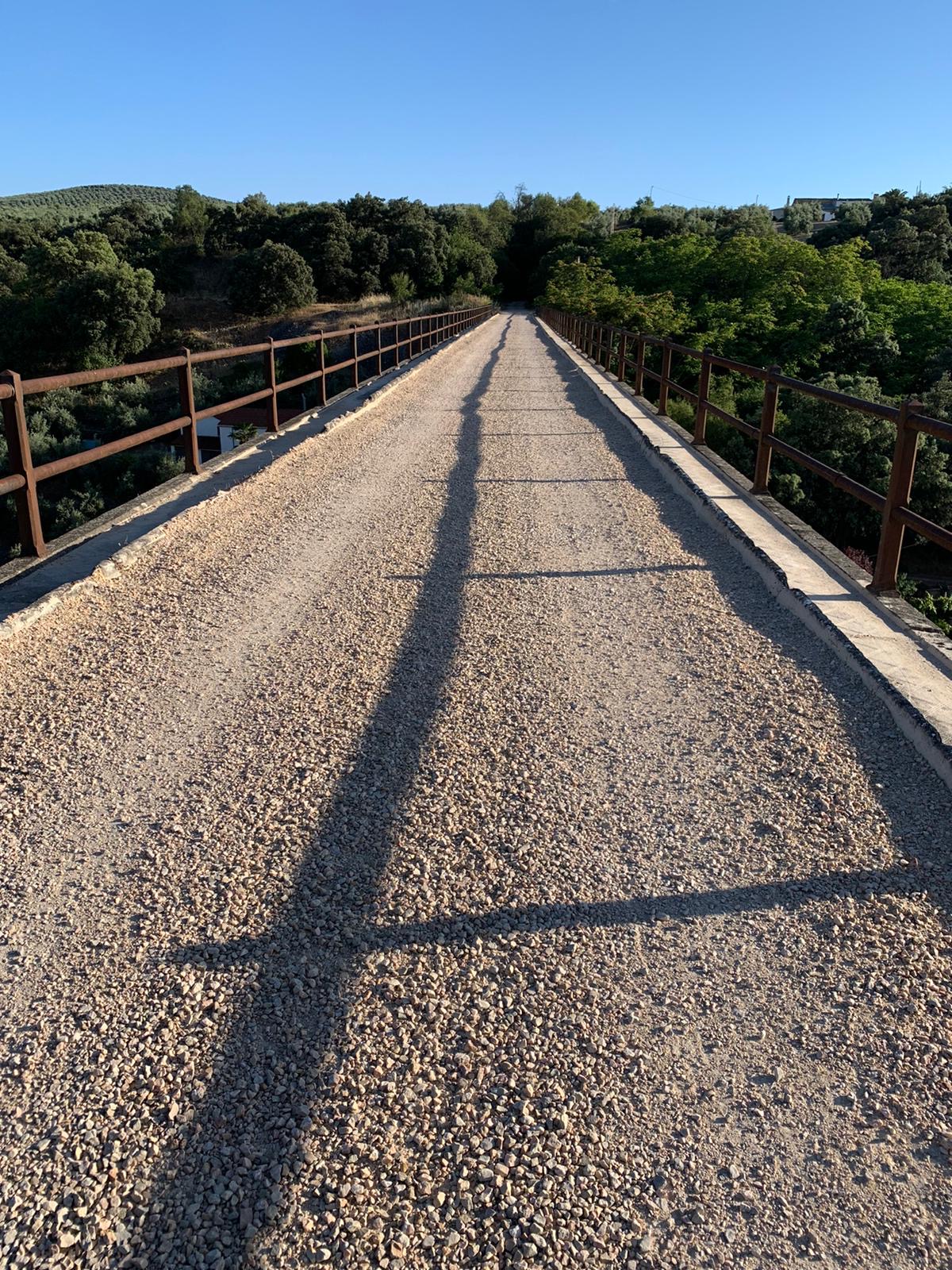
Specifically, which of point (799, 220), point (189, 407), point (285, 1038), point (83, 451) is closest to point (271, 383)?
point (189, 407)

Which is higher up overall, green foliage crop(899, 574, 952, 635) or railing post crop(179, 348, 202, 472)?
railing post crop(179, 348, 202, 472)

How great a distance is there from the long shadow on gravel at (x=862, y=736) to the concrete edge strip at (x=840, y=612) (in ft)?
0.21

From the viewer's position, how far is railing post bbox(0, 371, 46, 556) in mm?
5133

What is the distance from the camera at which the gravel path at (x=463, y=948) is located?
6.22 ft

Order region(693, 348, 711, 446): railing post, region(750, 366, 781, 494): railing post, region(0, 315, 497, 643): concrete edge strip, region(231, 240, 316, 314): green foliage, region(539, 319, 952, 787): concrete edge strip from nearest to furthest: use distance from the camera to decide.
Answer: region(539, 319, 952, 787): concrete edge strip < region(0, 315, 497, 643): concrete edge strip < region(750, 366, 781, 494): railing post < region(693, 348, 711, 446): railing post < region(231, 240, 316, 314): green foliage

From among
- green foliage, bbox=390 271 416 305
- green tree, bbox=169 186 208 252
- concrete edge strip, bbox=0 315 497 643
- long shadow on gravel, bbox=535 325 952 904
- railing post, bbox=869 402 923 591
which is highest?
green tree, bbox=169 186 208 252

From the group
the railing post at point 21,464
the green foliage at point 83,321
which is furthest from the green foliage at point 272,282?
the railing post at point 21,464

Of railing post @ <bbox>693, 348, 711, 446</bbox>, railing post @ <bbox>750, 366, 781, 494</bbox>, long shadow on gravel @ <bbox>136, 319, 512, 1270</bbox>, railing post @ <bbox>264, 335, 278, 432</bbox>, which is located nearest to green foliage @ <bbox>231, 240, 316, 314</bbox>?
railing post @ <bbox>264, 335, 278, 432</bbox>

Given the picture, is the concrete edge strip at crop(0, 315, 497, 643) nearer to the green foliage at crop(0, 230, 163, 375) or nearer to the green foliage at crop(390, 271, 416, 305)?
the green foliage at crop(0, 230, 163, 375)

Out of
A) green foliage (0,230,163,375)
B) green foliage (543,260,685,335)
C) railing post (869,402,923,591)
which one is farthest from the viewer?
green foliage (0,230,163,375)

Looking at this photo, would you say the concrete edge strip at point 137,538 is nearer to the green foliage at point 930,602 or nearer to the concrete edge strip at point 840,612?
the concrete edge strip at point 840,612

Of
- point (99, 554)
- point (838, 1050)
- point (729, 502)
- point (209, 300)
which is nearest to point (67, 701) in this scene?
point (99, 554)

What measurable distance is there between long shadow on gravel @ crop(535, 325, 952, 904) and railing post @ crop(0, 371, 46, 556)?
4.06 m

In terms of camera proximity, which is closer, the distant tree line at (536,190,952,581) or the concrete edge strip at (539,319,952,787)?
the concrete edge strip at (539,319,952,787)
